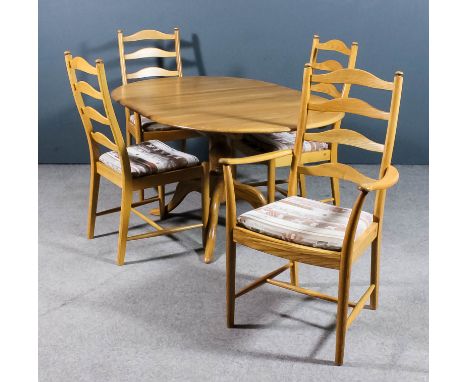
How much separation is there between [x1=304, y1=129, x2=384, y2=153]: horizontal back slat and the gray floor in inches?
27.3

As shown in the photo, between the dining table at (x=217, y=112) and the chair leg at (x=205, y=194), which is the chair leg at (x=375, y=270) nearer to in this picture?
the dining table at (x=217, y=112)

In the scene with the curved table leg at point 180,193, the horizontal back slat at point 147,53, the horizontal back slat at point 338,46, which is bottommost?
the curved table leg at point 180,193

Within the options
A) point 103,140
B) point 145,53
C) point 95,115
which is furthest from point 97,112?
point 145,53

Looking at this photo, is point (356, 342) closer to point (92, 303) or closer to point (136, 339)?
point (136, 339)

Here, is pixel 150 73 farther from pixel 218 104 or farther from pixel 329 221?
pixel 329 221

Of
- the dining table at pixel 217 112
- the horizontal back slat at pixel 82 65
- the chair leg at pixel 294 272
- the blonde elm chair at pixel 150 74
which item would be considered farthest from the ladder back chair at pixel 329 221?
the blonde elm chair at pixel 150 74

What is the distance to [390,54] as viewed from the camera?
14.0 ft

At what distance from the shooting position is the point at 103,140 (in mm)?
2871

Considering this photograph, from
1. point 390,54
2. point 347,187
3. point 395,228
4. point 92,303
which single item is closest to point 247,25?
point 390,54

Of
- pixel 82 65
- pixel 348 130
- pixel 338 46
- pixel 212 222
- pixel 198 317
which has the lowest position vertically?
pixel 198 317

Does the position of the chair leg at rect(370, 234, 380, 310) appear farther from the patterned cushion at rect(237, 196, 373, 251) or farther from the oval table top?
the oval table top

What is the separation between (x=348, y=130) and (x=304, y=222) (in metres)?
0.42

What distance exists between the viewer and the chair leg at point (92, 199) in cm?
315

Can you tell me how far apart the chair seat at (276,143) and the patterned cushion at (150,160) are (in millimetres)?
397
